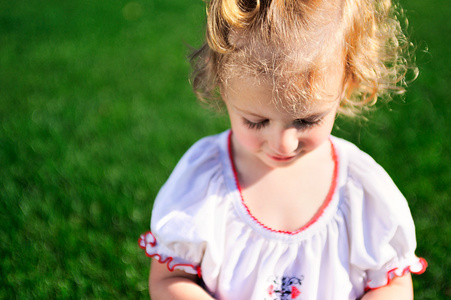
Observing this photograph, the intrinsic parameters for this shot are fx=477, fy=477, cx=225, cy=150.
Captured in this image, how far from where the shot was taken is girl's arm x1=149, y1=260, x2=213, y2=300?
5.60ft

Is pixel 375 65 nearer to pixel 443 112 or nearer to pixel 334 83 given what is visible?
pixel 334 83

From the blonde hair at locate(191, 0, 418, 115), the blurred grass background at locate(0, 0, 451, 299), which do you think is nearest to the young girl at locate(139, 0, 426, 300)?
the blonde hair at locate(191, 0, 418, 115)

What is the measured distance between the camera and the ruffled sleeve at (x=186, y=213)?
169 centimetres

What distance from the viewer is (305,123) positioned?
1.51 metres

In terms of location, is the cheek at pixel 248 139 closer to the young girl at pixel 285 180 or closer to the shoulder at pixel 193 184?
the young girl at pixel 285 180

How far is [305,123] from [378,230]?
1.58 ft

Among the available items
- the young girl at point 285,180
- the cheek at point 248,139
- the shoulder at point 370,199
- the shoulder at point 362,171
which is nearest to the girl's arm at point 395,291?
the young girl at point 285,180

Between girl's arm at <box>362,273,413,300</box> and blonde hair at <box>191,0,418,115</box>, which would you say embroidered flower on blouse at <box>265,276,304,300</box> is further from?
blonde hair at <box>191,0,418,115</box>

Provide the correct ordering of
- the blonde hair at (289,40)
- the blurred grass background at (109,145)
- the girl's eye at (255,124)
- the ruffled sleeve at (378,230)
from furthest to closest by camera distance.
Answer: the blurred grass background at (109,145) < the ruffled sleeve at (378,230) < the girl's eye at (255,124) < the blonde hair at (289,40)

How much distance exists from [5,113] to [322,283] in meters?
3.28

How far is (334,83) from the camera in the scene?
148 cm

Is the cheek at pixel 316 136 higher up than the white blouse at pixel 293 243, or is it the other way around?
the cheek at pixel 316 136

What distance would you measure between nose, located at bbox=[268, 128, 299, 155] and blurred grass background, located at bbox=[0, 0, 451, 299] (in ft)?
2.05

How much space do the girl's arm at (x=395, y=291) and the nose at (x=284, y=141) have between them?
2.01 feet
